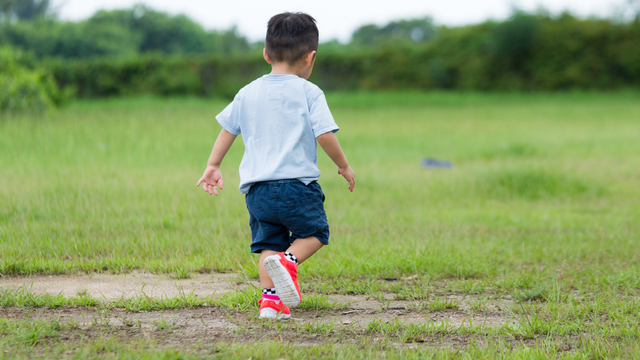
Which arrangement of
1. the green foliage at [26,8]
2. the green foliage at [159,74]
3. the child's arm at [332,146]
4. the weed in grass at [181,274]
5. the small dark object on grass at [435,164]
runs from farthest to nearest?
the green foliage at [26,8] < the green foliage at [159,74] < the small dark object on grass at [435,164] < the weed in grass at [181,274] < the child's arm at [332,146]

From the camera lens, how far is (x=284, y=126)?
2.86 meters

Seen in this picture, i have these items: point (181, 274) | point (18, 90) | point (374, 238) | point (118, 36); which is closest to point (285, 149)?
point (181, 274)

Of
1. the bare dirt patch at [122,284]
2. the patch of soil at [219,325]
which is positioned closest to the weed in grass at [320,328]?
the patch of soil at [219,325]

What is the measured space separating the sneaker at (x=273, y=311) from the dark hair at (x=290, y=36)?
49.5 inches

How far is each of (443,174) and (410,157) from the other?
2073 millimetres

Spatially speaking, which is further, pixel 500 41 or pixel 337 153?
pixel 500 41

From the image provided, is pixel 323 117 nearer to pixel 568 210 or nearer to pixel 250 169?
pixel 250 169

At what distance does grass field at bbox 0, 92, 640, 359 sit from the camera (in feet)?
8.36

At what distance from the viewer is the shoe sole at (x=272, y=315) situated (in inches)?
111

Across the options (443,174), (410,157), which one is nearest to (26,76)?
(410,157)

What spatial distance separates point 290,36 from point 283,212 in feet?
2.94

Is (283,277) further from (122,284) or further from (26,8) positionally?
(26,8)

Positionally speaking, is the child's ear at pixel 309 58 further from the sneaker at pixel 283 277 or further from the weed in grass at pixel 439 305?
the weed in grass at pixel 439 305

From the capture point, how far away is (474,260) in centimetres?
403
